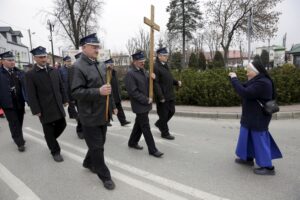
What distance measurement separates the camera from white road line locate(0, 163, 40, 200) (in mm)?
3408

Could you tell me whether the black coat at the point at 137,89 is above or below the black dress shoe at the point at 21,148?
above

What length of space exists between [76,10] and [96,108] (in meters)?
23.3

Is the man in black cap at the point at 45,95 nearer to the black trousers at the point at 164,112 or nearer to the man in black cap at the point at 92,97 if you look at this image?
the man in black cap at the point at 92,97

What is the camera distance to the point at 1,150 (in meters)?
5.47

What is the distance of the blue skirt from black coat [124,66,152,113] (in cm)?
169

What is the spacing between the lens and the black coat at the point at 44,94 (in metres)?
4.46

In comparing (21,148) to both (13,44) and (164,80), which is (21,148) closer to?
(164,80)

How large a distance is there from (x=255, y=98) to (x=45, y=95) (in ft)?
11.3

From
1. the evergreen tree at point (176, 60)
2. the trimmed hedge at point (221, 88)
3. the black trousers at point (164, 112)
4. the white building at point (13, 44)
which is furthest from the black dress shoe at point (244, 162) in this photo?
the white building at point (13, 44)

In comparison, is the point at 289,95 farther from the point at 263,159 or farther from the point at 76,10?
the point at 76,10

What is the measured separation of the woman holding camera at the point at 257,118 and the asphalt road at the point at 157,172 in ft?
0.84

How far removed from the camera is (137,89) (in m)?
4.69

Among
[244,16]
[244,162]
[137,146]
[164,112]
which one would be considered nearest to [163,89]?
[164,112]

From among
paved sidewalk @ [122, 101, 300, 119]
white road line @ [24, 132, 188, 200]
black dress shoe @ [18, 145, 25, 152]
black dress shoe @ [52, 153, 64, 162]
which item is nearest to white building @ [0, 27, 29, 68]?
paved sidewalk @ [122, 101, 300, 119]
